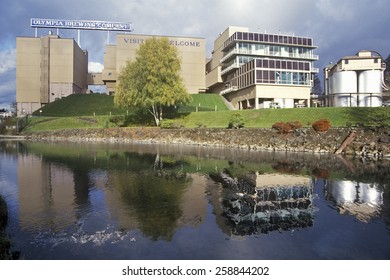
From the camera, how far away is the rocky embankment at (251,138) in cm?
4115

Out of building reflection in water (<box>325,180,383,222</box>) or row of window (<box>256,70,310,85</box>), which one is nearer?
building reflection in water (<box>325,180,383,222</box>)

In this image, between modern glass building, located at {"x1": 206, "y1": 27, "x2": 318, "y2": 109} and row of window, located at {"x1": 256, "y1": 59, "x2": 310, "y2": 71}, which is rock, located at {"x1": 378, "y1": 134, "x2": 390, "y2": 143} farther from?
row of window, located at {"x1": 256, "y1": 59, "x2": 310, "y2": 71}

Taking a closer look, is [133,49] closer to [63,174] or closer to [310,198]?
[63,174]

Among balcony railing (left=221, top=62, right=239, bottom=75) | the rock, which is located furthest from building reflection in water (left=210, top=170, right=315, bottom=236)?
balcony railing (left=221, top=62, right=239, bottom=75)

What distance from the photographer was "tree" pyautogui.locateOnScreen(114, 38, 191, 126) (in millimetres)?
66938

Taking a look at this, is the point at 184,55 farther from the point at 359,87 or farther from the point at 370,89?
the point at 370,89

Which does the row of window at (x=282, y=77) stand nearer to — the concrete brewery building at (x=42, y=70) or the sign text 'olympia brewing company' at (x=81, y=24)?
the sign text 'olympia brewing company' at (x=81, y=24)

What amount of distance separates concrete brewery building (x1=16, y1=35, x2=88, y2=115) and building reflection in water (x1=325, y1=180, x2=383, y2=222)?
399 feet

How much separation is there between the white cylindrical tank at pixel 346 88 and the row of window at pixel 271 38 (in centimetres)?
3462

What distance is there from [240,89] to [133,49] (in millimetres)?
47388

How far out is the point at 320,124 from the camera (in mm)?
46719

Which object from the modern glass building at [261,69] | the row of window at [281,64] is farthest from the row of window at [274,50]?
the row of window at [281,64]

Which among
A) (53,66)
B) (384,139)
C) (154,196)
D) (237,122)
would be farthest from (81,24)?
(154,196)

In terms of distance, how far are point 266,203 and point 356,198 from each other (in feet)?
19.1
